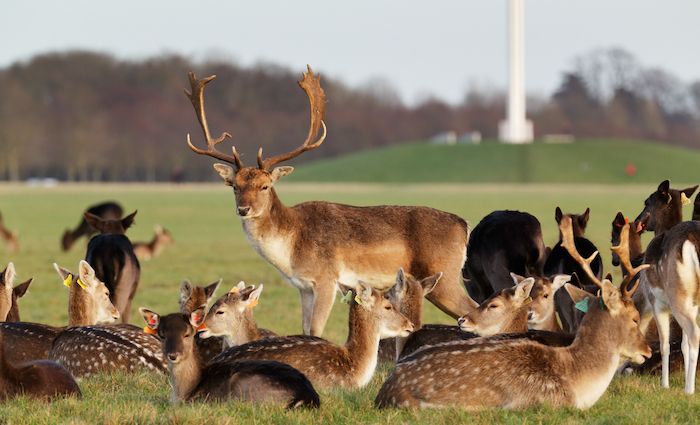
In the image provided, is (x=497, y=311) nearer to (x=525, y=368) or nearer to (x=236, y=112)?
(x=525, y=368)

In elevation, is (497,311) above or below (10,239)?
above

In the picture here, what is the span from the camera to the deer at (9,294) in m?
9.91

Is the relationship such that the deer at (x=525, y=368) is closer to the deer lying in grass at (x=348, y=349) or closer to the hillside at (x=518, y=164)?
the deer lying in grass at (x=348, y=349)

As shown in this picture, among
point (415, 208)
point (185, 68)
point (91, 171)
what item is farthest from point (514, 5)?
point (415, 208)

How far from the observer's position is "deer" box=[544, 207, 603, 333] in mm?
10055

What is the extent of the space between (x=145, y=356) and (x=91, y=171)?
3904 inches

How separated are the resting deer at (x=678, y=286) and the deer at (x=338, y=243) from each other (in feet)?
9.03

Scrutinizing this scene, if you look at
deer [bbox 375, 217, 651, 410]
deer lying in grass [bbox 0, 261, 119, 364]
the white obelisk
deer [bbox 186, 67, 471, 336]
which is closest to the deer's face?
deer [bbox 375, 217, 651, 410]

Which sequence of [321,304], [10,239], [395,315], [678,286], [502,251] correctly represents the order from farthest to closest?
1. [10,239]
2. [502,251]
3. [321,304]
4. [395,315]
5. [678,286]

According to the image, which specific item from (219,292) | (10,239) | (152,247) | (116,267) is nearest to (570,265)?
(116,267)

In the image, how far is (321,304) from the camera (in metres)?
10.8

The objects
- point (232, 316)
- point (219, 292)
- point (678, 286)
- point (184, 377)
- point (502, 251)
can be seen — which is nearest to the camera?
point (184, 377)

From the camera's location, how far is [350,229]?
11102 millimetres

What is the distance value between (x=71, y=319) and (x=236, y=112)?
122 meters
